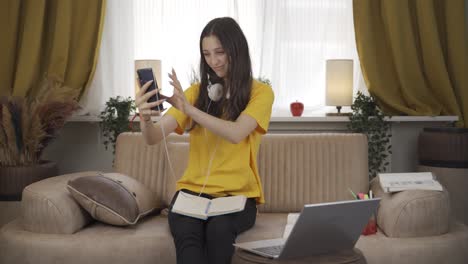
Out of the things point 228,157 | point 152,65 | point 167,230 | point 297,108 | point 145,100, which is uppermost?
point 152,65

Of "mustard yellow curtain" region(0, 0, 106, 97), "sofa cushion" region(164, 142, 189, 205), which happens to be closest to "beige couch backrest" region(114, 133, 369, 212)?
"sofa cushion" region(164, 142, 189, 205)

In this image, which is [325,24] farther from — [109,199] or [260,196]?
[109,199]

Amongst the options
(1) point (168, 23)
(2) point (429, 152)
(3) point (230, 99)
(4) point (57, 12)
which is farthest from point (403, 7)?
(4) point (57, 12)

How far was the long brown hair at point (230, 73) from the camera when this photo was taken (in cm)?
247

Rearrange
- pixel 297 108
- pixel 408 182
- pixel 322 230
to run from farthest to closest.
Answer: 1. pixel 297 108
2. pixel 408 182
3. pixel 322 230

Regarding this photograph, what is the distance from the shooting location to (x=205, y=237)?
7.64ft

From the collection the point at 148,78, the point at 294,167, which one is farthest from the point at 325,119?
the point at 148,78

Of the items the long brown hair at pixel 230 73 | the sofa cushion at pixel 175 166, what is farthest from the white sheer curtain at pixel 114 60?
the long brown hair at pixel 230 73

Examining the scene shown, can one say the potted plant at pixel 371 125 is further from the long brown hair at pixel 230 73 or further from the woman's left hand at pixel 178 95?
the woman's left hand at pixel 178 95

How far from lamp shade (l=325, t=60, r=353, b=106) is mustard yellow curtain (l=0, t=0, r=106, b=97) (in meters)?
1.40

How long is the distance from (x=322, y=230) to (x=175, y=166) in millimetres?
1312

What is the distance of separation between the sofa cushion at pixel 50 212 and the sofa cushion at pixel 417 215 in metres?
1.29

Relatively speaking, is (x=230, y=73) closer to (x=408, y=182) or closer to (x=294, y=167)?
(x=294, y=167)

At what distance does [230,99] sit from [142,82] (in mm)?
407
